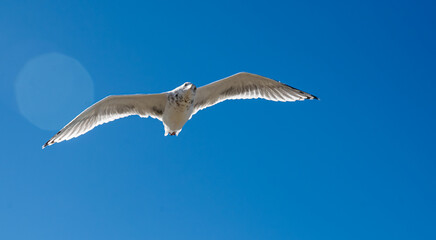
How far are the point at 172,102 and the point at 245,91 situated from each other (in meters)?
1.65

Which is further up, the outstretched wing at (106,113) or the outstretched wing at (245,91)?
the outstretched wing at (245,91)

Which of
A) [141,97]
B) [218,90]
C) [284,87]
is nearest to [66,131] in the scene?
[141,97]

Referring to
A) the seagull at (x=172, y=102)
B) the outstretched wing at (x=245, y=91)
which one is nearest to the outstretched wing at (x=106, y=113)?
the seagull at (x=172, y=102)

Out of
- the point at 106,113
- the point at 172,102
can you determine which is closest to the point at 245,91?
the point at 172,102

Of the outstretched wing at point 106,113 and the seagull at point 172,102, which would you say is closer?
the seagull at point 172,102

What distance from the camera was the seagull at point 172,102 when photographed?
8555mm

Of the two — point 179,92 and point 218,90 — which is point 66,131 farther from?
point 218,90

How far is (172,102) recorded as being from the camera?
827 cm

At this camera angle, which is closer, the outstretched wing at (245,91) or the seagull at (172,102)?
the seagull at (172,102)

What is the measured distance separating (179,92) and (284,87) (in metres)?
2.35

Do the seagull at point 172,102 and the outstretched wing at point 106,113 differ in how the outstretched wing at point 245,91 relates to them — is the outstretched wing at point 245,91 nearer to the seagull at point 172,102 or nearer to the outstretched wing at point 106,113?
the seagull at point 172,102

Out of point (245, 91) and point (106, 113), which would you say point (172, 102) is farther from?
point (245, 91)

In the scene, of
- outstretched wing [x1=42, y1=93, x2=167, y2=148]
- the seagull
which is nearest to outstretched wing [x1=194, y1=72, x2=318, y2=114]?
the seagull

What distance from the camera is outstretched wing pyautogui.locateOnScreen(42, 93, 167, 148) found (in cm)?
878
